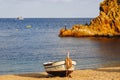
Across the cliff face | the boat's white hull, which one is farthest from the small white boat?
the cliff face

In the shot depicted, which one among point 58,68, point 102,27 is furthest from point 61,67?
point 102,27

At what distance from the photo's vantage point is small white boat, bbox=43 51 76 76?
112ft

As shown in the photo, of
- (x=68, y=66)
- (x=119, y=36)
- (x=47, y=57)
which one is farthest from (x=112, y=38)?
(x=68, y=66)

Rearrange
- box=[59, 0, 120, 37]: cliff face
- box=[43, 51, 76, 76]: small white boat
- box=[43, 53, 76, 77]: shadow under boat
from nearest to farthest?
box=[43, 53, 76, 77]: shadow under boat, box=[43, 51, 76, 76]: small white boat, box=[59, 0, 120, 37]: cliff face

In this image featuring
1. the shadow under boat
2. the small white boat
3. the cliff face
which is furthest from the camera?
the cliff face

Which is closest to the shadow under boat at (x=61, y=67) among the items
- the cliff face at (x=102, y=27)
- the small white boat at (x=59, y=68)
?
the small white boat at (x=59, y=68)

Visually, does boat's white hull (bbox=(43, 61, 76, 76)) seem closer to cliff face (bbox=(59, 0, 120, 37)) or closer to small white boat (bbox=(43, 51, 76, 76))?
small white boat (bbox=(43, 51, 76, 76))

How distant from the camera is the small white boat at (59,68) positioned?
34.1 m

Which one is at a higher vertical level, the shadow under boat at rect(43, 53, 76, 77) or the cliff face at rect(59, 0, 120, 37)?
the cliff face at rect(59, 0, 120, 37)

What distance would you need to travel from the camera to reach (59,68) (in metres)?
34.2

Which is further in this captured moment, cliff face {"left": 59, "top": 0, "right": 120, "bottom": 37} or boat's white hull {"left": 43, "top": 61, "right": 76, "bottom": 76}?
cliff face {"left": 59, "top": 0, "right": 120, "bottom": 37}

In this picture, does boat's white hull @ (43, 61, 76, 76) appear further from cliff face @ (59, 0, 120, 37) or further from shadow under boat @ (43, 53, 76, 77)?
cliff face @ (59, 0, 120, 37)

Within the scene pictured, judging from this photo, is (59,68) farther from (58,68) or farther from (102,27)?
(102,27)

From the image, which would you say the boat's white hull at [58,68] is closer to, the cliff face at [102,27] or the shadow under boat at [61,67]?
the shadow under boat at [61,67]
